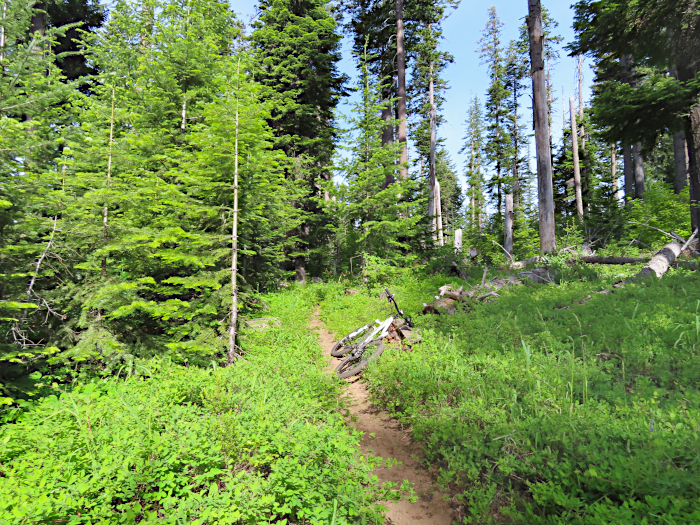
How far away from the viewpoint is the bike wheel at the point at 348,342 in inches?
292

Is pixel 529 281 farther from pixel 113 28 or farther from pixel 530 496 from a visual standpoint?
pixel 113 28

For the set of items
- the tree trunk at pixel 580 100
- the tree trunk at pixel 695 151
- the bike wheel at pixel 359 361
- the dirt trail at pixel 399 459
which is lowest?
the dirt trail at pixel 399 459

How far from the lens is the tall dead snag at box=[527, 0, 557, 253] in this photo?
34.4ft

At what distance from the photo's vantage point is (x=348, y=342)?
7691 millimetres

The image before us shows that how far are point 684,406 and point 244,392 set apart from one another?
218 inches

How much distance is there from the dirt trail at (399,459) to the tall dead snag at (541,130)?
9035 mm

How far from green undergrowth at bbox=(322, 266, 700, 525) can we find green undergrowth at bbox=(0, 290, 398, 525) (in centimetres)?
111

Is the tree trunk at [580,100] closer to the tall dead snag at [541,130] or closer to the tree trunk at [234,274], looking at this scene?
the tall dead snag at [541,130]

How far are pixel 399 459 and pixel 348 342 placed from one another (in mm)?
3867

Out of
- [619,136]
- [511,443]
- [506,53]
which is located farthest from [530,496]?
[506,53]

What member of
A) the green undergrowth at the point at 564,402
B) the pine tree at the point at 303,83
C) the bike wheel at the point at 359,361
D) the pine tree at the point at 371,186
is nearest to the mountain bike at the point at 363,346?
the bike wheel at the point at 359,361

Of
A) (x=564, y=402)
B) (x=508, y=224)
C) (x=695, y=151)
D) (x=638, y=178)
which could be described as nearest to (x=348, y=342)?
(x=564, y=402)

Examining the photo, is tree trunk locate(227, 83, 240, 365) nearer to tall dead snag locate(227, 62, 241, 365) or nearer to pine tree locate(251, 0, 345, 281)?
tall dead snag locate(227, 62, 241, 365)

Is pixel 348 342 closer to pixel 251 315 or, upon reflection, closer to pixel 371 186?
pixel 251 315
